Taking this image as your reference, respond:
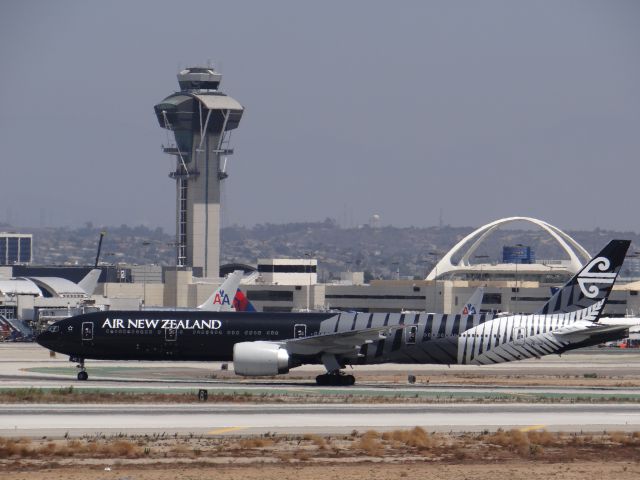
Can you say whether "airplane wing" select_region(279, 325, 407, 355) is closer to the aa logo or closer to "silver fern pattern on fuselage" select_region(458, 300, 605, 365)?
"silver fern pattern on fuselage" select_region(458, 300, 605, 365)

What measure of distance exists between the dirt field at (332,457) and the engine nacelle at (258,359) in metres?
21.9

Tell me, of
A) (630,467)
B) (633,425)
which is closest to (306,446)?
(630,467)

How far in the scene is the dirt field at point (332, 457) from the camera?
123ft

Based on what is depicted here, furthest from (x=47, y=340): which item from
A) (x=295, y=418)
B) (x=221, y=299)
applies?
(x=221, y=299)

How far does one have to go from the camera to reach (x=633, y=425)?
49.7m

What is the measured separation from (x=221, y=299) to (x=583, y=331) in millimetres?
64978

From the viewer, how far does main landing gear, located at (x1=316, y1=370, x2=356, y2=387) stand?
6875 centimetres

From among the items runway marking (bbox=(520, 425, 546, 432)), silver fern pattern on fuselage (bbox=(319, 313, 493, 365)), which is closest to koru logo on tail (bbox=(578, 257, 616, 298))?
silver fern pattern on fuselage (bbox=(319, 313, 493, 365))

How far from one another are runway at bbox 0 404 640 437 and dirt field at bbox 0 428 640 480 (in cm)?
234

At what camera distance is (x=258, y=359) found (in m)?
Result: 67.0

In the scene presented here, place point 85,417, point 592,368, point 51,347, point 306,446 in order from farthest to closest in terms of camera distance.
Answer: point 592,368
point 51,347
point 85,417
point 306,446

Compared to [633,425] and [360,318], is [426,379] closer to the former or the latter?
[360,318]

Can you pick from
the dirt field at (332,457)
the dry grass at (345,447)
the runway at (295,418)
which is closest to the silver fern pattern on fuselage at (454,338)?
the runway at (295,418)

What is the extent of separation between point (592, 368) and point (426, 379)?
21.1 meters
